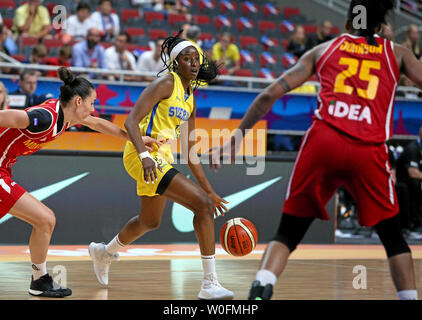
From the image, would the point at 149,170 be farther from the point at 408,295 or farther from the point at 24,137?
the point at 408,295

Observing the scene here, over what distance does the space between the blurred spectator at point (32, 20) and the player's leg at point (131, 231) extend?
849 centimetres

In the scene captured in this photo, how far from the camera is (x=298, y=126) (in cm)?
1267

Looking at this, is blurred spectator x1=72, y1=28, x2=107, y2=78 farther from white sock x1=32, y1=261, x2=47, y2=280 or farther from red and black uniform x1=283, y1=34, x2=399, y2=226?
red and black uniform x1=283, y1=34, x2=399, y2=226

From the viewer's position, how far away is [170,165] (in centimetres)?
603

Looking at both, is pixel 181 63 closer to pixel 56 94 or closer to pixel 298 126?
pixel 56 94

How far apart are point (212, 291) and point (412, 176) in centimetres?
729

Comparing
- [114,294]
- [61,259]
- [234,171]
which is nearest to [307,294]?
[114,294]

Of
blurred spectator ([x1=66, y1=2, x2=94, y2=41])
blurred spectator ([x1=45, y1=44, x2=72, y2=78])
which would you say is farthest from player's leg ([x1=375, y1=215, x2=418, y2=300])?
blurred spectator ([x1=66, y1=2, x2=94, y2=41])

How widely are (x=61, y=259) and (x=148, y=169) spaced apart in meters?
3.62

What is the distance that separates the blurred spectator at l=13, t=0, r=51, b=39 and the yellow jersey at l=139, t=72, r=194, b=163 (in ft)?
28.6

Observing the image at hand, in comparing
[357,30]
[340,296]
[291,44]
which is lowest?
[340,296]

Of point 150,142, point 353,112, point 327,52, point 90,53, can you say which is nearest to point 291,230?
point 353,112

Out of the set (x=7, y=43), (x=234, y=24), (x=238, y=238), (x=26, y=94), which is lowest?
(x=238, y=238)

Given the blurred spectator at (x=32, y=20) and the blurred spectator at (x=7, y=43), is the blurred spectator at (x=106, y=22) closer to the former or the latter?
the blurred spectator at (x=32, y=20)
